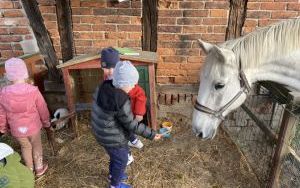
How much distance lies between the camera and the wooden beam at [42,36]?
4008 millimetres

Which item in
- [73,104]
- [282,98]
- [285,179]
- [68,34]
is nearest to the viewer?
[282,98]

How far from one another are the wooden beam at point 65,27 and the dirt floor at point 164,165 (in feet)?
3.73

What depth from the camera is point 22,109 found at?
116 inches

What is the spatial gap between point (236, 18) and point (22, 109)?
111 inches

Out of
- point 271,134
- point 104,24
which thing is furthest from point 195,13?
point 271,134

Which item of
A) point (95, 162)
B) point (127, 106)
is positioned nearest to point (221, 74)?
point (127, 106)

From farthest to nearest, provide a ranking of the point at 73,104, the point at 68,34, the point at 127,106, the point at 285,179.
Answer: the point at 68,34, the point at 73,104, the point at 285,179, the point at 127,106

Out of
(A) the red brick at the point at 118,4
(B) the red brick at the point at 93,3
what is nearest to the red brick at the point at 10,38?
(B) the red brick at the point at 93,3

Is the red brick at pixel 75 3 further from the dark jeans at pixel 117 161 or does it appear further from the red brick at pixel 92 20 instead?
the dark jeans at pixel 117 161

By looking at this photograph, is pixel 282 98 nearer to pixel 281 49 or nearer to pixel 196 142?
pixel 281 49

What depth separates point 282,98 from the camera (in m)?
2.86

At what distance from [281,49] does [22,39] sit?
3.26m

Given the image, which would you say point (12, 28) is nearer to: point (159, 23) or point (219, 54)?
point (159, 23)

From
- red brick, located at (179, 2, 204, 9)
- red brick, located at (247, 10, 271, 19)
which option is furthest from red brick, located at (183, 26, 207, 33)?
red brick, located at (247, 10, 271, 19)
